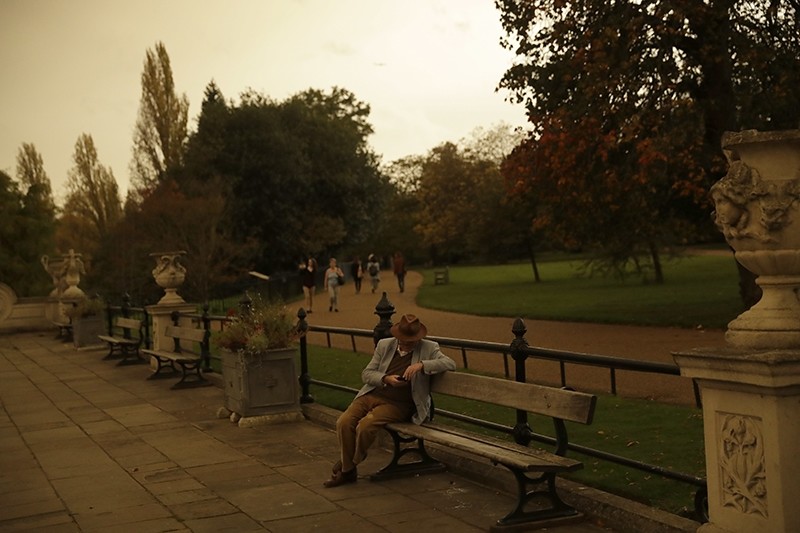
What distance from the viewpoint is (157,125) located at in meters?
59.6

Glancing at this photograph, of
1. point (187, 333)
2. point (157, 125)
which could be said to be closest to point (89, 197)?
point (157, 125)

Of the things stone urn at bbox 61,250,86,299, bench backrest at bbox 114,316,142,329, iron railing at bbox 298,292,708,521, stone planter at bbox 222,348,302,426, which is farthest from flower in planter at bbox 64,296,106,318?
iron railing at bbox 298,292,708,521

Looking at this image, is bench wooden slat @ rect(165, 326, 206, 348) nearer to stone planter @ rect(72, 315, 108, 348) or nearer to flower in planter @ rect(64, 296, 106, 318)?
stone planter @ rect(72, 315, 108, 348)

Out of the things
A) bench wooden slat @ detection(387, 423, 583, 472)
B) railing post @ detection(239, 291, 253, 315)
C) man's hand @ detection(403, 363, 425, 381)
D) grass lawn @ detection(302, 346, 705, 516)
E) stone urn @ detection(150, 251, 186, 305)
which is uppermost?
stone urn @ detection(150, 251, 186, 305)

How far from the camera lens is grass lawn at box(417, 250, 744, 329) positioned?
25766mm

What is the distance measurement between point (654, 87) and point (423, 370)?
14.9 metres

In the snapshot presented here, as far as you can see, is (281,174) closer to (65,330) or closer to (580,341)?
(65,330)

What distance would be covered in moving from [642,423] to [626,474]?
271 centimetres

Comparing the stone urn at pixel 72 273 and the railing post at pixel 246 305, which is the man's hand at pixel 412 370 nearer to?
the railing post at pixel 246 305

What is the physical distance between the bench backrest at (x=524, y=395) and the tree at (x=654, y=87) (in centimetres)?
1275

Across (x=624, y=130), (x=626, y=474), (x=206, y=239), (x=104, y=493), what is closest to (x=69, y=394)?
(x=104, y=493)

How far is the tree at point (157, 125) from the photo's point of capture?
193 ft

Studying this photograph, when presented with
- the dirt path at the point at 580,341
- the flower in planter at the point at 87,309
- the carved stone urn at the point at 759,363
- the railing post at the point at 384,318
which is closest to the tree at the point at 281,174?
the dirt path at the point at 580,341

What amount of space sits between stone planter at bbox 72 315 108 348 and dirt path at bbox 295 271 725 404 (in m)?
5.18
